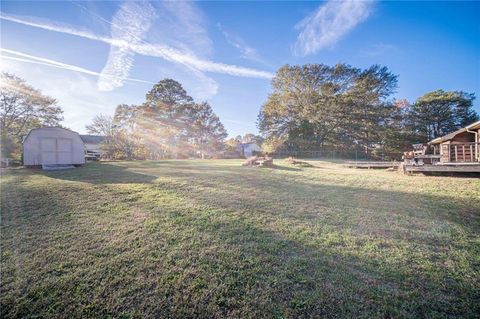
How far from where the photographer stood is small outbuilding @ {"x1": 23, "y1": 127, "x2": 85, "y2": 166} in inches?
492

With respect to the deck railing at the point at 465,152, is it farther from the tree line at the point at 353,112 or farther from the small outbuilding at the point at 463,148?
the tree line at the point at 353,112

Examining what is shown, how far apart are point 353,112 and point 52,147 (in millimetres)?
34101

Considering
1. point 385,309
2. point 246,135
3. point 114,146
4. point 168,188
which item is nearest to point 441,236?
point 385,309

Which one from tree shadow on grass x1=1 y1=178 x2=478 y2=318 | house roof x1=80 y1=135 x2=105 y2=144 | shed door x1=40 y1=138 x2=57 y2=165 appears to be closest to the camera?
tree shadow on grass x1=1 y1=178 x2=478 y2=318

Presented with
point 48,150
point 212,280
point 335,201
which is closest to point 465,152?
point 335,201

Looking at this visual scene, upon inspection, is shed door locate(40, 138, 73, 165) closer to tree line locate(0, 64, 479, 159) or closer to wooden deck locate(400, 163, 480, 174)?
tree line locate(0, 64, 479, 159)

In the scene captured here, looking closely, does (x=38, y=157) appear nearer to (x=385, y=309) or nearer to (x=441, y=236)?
(x=385, y=309)

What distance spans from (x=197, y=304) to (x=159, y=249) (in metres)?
1.19

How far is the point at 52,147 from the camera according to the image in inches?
513

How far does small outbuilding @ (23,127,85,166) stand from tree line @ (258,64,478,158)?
2293 cm

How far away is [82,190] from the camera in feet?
19.9

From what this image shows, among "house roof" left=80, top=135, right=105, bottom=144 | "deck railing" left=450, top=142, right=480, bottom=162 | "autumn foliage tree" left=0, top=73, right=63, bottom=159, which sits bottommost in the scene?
"deck railing" left=450, top=142, right=480, bottom=162

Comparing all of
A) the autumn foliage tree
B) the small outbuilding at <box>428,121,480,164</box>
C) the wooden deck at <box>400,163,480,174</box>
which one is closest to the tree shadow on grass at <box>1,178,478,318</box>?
the wooden deck at <box>400,163,480,174</box>

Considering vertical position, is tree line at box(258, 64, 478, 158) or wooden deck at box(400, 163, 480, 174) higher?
tree line at box(258, 64, 478, 158)
